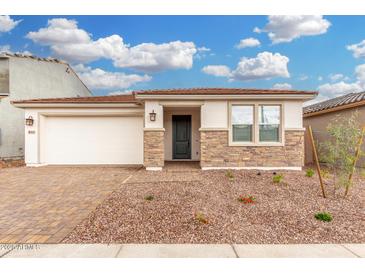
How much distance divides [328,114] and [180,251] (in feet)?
38.7

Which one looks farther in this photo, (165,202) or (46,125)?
(46,125)

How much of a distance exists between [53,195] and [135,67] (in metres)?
14.4

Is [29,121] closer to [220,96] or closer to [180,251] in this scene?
[220,96]

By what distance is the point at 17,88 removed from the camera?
14.1 m

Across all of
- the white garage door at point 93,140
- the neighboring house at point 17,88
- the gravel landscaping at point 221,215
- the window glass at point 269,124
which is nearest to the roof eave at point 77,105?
the white garage door at point 93,140

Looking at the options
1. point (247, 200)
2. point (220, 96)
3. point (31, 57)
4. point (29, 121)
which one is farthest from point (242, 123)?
point (31, 57)

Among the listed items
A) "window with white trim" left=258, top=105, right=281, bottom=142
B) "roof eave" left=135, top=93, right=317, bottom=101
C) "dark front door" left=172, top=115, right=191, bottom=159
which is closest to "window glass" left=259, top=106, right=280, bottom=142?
→ "window with white trim" left=258, top=105, right=281, bottom=142

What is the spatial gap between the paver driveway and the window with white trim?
562 centimetres

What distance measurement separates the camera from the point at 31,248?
336cm

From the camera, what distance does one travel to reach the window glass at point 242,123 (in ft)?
31.5

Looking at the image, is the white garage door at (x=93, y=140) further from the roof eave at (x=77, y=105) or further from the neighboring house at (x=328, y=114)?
the neighboring house at (x=328, y=114)

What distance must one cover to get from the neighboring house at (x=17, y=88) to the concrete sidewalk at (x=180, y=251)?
12.8 m
